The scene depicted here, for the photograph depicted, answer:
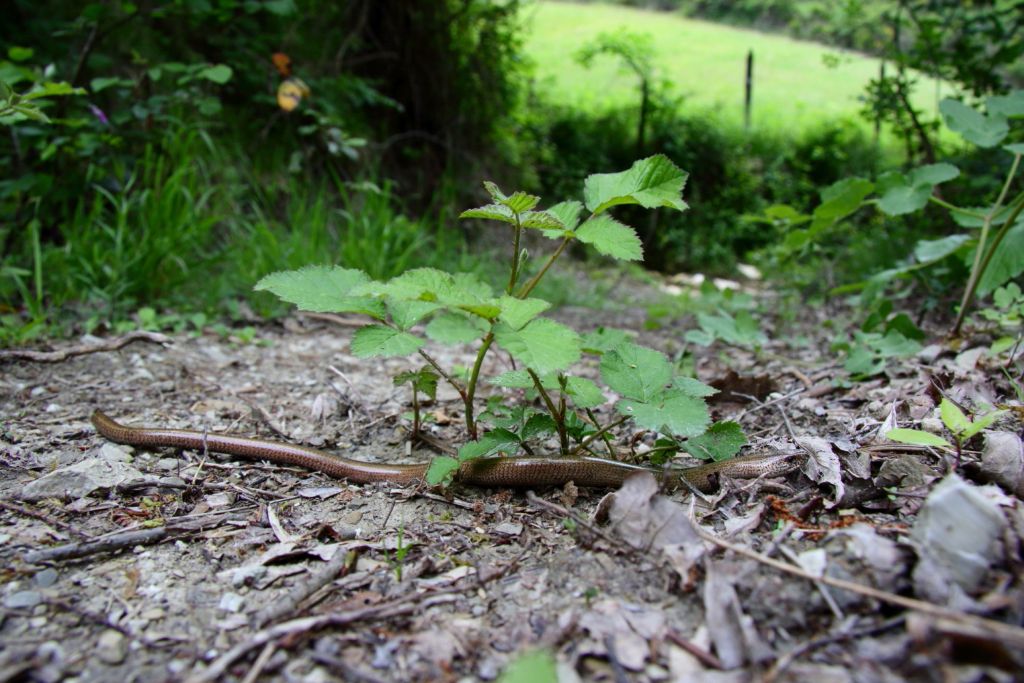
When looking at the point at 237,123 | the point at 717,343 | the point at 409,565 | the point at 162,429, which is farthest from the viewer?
the point at 237,123

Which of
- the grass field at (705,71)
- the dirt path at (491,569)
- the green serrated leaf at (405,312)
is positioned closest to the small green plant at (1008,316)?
the dirt path at (491,569)

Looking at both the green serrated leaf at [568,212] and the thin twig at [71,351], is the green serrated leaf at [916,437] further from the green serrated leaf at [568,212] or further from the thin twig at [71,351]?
the thin twig at [71,351]

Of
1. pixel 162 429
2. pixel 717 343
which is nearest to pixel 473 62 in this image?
pixel 717 343

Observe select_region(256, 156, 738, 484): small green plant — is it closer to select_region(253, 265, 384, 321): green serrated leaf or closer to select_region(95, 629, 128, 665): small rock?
select_region(253, 265, 384, 321): green serrated leaf

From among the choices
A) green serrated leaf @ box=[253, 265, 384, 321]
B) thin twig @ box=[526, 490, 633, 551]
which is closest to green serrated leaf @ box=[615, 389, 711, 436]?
thin twig @ box=[526, 490, 633, 551]

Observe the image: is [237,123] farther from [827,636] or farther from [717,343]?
[827,636]

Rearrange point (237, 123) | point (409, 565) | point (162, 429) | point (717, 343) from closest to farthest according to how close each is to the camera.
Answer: point (409, 565) < point (162, 429) < point (717, 343) < point (237, 123)
